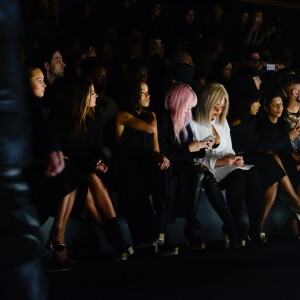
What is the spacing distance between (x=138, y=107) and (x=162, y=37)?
2582 millimetres

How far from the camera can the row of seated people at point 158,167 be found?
539 cm

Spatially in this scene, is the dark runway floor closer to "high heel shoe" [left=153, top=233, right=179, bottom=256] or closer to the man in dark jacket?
"high heel shoe" [left=153, top=233, right=179, bottom=256]

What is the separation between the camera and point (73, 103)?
5.38 metres

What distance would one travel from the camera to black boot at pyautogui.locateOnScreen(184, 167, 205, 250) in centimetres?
584

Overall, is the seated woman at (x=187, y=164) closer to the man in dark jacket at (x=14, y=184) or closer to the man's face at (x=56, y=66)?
the man's face at (x=56, y=66)

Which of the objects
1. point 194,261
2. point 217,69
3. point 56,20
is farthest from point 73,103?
point 217,69

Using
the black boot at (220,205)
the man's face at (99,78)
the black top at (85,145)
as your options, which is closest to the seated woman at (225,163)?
the black boot at (220,205)

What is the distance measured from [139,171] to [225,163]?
758mm

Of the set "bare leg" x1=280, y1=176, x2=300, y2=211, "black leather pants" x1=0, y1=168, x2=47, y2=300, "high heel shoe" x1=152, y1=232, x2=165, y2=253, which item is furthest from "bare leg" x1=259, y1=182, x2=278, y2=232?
"black leather pants" x1=0, y1=168, x2=47, y2=300

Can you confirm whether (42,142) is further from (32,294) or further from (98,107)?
(98,107)

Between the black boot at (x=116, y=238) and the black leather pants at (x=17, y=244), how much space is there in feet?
9.47

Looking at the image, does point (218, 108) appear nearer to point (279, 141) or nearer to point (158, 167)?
point (279, 141)

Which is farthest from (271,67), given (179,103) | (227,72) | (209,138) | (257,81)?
(179,103)

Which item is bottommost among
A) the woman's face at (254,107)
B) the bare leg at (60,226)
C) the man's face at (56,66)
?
the bare leg at (60,226)
